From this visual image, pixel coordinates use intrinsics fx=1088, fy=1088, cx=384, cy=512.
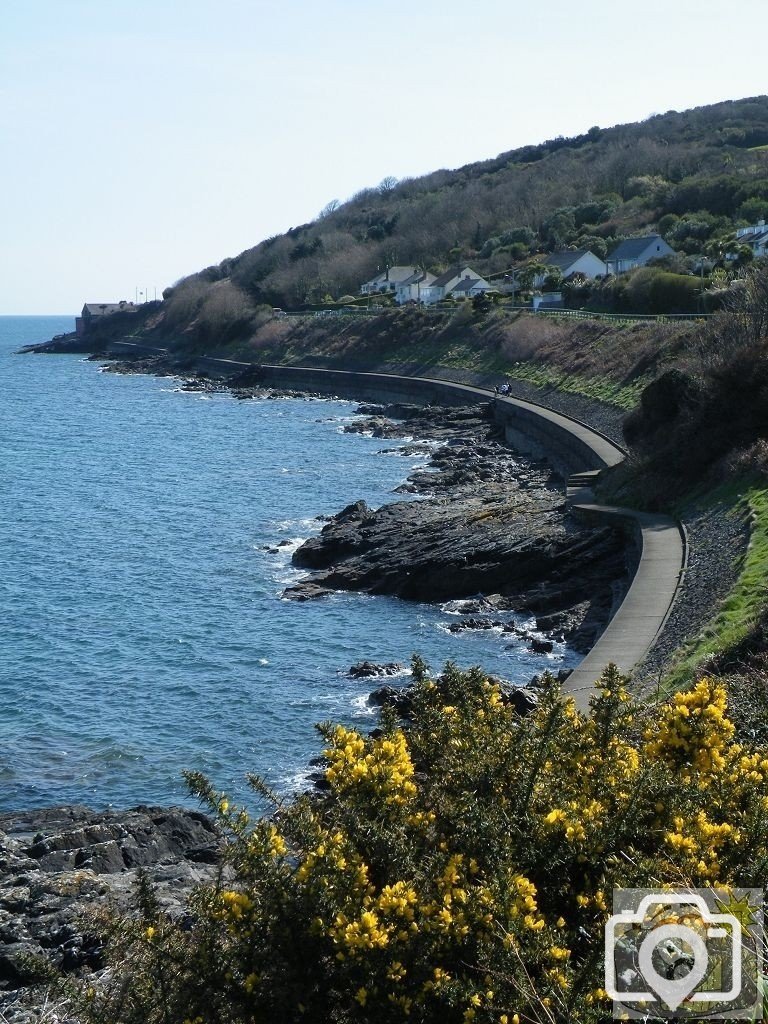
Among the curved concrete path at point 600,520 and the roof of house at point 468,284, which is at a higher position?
the roof of house at point 468,284

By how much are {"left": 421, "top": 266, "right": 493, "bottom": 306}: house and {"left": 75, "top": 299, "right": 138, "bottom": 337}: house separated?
226 ft

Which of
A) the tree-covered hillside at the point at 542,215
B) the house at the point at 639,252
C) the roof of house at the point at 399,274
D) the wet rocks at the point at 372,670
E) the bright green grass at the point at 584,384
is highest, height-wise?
the tree-covered hillside at the point at 542,215

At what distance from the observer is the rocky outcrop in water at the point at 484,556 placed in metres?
27.5

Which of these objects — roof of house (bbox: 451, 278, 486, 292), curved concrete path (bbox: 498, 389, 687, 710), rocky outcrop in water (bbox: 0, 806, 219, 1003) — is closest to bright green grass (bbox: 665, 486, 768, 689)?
curved concrete path (bbox: 498, 389, 687, 710)

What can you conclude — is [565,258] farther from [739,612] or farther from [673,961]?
[673,961]

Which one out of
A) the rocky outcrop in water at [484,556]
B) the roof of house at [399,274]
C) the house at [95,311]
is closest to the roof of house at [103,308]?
the house at [95,311]

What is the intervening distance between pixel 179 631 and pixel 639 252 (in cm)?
6213

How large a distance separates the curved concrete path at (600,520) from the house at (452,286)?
2303cm

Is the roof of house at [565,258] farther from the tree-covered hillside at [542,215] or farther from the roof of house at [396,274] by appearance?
the roof of house at [396,274]

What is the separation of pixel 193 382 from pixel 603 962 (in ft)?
329

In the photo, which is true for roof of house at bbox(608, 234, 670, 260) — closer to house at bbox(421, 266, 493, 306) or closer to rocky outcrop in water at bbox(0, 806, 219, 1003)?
house at bbox(421, 266, 493, 306)

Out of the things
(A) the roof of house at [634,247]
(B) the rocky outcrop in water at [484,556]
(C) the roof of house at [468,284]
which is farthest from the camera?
(C) the roof of house at [468,284]

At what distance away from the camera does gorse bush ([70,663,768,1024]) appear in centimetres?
559

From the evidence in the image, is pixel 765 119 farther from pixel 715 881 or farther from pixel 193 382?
pixel 715 881
